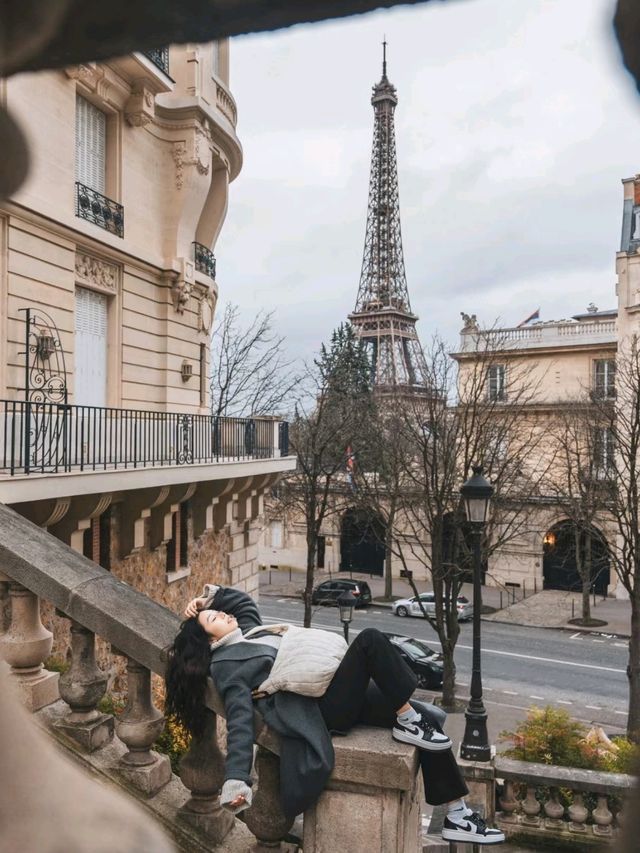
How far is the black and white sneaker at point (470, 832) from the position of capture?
14.1ft

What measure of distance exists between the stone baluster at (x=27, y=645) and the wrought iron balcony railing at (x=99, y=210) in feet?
29.1

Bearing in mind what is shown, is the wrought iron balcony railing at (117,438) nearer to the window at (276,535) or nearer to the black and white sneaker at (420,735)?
the black and white sneaker at (420,735)

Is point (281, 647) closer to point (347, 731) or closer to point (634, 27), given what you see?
point (347, 731)

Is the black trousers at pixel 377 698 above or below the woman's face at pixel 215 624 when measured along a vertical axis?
below

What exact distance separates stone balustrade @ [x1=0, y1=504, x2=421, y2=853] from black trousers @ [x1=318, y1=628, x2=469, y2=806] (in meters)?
0.10

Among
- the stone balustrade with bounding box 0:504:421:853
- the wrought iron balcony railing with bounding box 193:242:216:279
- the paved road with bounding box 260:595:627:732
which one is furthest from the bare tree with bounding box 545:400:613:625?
the stone balustrade with bounding box 0:504:421:853

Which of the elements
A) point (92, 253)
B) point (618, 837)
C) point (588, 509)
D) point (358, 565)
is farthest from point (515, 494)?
point (618, 837)

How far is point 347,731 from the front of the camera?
10.9 feet

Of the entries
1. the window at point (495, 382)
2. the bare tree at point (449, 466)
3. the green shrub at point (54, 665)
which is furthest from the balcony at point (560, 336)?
the green shrub at point (54, 665)

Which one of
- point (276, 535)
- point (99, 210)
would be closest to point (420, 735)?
point (99, 210)

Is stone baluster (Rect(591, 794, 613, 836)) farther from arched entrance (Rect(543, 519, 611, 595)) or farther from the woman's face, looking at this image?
arched entrance (Rect(543, 519, 611, 595))

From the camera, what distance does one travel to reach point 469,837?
4.34 m

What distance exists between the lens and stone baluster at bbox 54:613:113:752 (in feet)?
12.0

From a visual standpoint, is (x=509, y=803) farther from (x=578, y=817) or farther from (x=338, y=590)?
(x=338, y=590)
